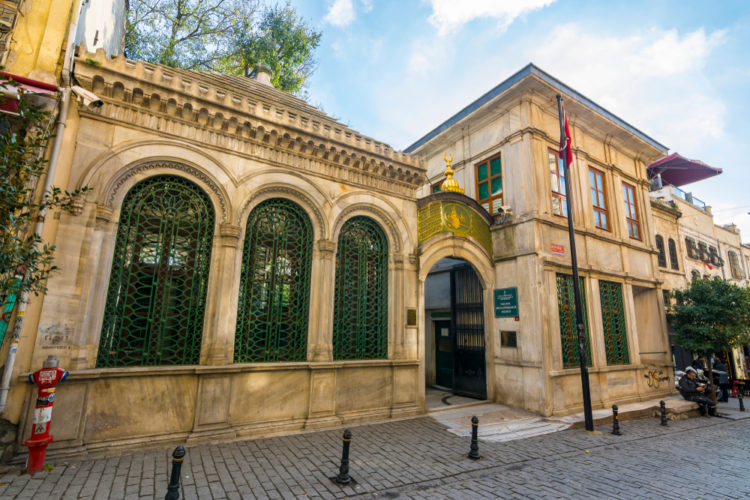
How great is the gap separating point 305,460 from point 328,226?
5.04m

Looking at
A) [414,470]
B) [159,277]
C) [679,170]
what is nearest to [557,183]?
[414,470]

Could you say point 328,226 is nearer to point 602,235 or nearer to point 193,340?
point 193,340

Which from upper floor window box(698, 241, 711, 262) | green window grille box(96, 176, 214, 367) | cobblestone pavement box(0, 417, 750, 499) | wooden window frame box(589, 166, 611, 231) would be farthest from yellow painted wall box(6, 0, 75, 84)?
upper floor window box(698, 241, 711, 262)

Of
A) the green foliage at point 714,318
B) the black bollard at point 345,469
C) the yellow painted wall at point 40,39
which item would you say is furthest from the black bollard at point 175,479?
the green foliage at point 714,318

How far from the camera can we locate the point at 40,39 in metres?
6.22

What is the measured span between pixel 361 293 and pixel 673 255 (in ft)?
59.1

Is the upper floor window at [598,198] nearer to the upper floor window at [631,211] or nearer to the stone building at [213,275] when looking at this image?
the upper floor window at [631,211]

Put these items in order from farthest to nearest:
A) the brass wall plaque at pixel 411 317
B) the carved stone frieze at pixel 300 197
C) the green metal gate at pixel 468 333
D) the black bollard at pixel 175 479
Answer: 1. the green metal gate at pixel 468 333
2. the brass wall plaque at pixel 411 317
3. the carved stone frieze at pixel 300 197
4. the black bollard at pixel 175 479

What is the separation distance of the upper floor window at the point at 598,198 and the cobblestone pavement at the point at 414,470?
742cm

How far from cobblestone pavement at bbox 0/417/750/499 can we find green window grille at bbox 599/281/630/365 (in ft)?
13.4

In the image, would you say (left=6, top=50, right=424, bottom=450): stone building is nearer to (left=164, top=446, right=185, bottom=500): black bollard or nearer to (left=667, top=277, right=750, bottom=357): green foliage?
(left=164, top=446, right=185, bottom=500): black bollard

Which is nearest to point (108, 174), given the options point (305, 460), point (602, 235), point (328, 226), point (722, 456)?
point (328, 226)

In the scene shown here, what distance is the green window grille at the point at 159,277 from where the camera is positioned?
6570mm

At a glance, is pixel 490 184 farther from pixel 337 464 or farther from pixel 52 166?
pixel 52 166
